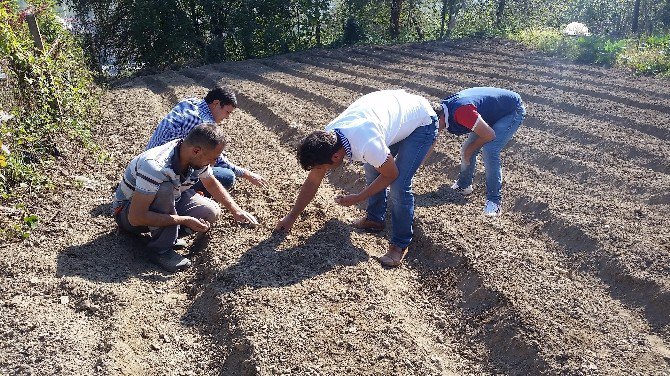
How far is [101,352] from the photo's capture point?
265 centimetres

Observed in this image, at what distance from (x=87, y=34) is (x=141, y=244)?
453 inches

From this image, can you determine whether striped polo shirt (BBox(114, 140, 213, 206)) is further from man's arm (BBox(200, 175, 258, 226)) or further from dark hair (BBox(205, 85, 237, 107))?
dark hair (BBox(205, 85, 237, 107))

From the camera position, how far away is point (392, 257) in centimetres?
361

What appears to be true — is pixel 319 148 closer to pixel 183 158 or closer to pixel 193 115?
pixel 183 158

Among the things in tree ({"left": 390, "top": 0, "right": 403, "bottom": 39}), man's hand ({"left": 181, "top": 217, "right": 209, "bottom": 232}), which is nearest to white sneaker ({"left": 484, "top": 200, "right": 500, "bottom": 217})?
man's hand ({"left": 181, "top": 217, "right": 209, "bottom": 232})

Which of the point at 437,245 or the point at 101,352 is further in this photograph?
the point at 437,245

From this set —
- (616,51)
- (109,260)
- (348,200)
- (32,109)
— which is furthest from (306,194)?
(616,51)

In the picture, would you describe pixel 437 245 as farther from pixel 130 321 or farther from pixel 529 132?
pixel 529 132

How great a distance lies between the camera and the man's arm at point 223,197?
3.54 m

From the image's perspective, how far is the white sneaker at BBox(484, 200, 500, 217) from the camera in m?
4.30

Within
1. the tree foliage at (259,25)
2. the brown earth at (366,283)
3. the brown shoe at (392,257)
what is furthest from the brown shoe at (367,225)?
the tree foliage at (259,25)

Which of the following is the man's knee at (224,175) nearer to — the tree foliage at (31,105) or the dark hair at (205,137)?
the dark hair at (205,137)

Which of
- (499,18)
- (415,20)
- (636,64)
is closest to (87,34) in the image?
(415,20)

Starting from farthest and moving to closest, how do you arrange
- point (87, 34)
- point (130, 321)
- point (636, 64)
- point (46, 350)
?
point (87, 34) → point (636, 64) → point (130, 321) → point (46, 350)
